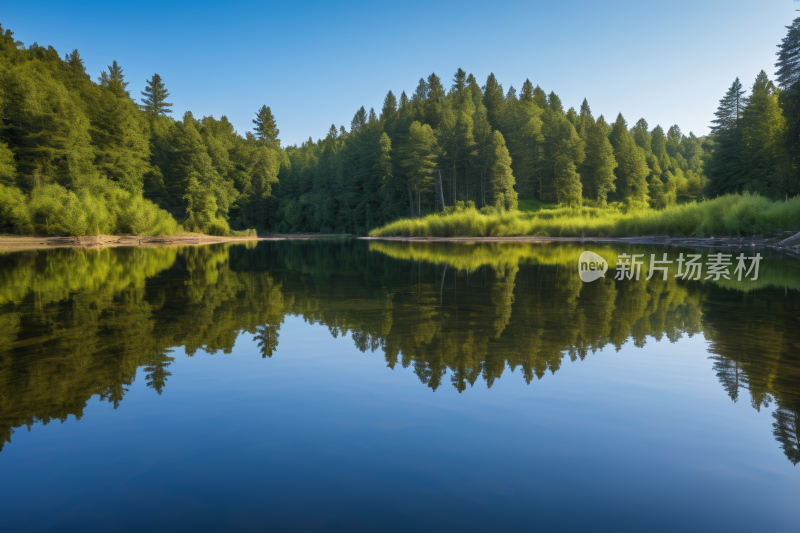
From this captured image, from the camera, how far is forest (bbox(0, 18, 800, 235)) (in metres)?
45.6

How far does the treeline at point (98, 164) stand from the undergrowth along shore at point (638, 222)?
26.9 metres

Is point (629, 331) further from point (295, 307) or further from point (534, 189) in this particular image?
point (534, 189)

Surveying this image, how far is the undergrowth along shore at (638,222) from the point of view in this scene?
3150 centimetres

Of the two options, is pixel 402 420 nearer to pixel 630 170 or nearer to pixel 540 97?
pixel 630 170

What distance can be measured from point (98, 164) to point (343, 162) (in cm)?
4138

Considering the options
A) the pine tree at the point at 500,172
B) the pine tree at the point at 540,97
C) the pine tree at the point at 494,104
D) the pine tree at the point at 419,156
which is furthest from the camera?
the pine tree at the point at 540,97

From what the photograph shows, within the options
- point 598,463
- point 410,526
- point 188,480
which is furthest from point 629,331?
point 188,480

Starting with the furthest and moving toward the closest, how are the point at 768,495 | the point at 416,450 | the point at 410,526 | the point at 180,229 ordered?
1. the point at 180,229
2. the point at 416,450
3. the point at 768,495
4. the point at 410,526

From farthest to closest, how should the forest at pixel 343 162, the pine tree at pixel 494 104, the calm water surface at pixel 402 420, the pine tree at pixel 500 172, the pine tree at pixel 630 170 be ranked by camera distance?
the pine tree at pixel 494 104
the pine tree at pixel 630 170
the pine tree at pixel 500 172
the forest at pixel 343 162
the calm water surface at pixel 402 420

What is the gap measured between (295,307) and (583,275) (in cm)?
1010

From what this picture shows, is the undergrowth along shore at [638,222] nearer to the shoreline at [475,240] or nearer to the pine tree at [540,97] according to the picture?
the shoreline at [475,240]

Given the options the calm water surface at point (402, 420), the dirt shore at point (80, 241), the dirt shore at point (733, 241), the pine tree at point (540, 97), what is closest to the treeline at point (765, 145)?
the dirt shore at point (733, 241)

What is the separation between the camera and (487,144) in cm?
7219

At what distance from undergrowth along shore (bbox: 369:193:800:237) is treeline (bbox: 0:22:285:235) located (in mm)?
26950
